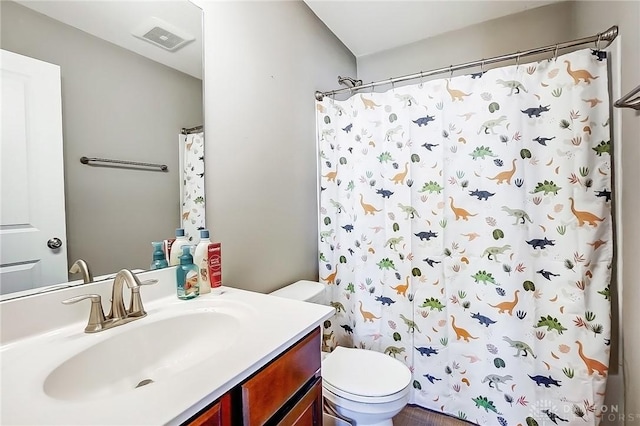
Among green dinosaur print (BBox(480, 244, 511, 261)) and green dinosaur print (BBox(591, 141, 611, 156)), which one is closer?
green dinosaur print (BBox(591, 141, 611, 156))

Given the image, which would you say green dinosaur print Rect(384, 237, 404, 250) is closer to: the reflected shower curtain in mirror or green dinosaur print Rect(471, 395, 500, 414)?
green dinosaur print Rect(471, 395, 500, 414)

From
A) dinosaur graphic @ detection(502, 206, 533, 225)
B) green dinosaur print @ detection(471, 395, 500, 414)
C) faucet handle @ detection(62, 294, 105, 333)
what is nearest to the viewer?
faucet handle @ detection(62, 294, 105, 333)

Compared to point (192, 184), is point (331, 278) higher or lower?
lower

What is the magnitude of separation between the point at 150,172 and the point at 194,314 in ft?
1.78

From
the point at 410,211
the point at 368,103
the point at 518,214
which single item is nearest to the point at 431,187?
the point at 410,211

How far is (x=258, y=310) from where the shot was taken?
939mm

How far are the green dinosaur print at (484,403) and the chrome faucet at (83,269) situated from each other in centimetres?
185

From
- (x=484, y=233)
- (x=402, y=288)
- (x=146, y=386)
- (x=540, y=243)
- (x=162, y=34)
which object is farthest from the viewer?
(x=402, y=288)

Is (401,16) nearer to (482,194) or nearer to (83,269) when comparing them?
(482,194)

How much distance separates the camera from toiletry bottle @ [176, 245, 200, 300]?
1.03 m

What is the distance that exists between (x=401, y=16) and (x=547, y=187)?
1.41 metres

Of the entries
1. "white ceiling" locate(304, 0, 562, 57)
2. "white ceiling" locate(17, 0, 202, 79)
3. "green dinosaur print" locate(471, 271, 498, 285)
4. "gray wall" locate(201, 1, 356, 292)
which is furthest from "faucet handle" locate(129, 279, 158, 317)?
"white ceiling" locate(304, 0, 562, 57)

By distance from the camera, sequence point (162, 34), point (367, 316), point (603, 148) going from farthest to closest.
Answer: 1. point (367, 316)
2. point (603, 148)
3. point (162, 34)

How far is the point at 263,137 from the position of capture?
149cm
